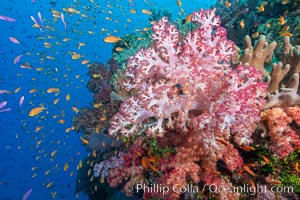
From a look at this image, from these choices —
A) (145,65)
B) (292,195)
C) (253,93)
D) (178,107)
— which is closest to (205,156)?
(178,107)

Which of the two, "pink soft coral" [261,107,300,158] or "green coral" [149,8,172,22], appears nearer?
"pink soft coral" [261,107,300,158]

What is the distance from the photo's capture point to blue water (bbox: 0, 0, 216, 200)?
13.9 meters

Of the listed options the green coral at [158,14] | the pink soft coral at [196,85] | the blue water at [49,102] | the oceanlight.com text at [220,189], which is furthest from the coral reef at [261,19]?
the green coral at [158,14]

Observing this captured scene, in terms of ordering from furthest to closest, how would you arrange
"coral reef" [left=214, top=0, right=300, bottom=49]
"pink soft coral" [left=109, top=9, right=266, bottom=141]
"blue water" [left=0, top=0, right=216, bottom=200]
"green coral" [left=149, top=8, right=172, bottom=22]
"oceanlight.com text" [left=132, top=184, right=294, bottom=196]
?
1. "blue water" [left=0, top=0, right=216, bottom=200]
2. "green coral" [left=149, top=8, right=172, bottom=22]
3. "coral reef" [left=214, top=0, right=300, bottom=49]
4. "oceanlight.com text" [left=132, top=184, right=294, bottom=196]
5. "pink soft coral" [left=109, top=9, right=266, bottom=141]

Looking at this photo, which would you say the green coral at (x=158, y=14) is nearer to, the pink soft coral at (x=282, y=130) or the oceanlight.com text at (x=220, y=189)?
the pink soft coral at (x=282, y=130)

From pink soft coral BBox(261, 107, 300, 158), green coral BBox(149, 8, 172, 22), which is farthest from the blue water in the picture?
pink soft coral BBox(261, 107, 300, 158)

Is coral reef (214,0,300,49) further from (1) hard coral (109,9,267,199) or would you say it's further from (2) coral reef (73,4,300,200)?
(1) hard coral (109,9,267,199)

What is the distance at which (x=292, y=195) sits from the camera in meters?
3.49

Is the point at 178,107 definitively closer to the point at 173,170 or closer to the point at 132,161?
the point at 173,170

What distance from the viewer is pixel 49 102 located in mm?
14367

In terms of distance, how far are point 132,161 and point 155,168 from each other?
606 millimetres

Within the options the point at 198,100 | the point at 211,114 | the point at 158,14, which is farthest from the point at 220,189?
the point at 158,14

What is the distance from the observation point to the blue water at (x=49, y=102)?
45.5 feet

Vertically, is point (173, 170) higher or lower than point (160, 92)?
lower
